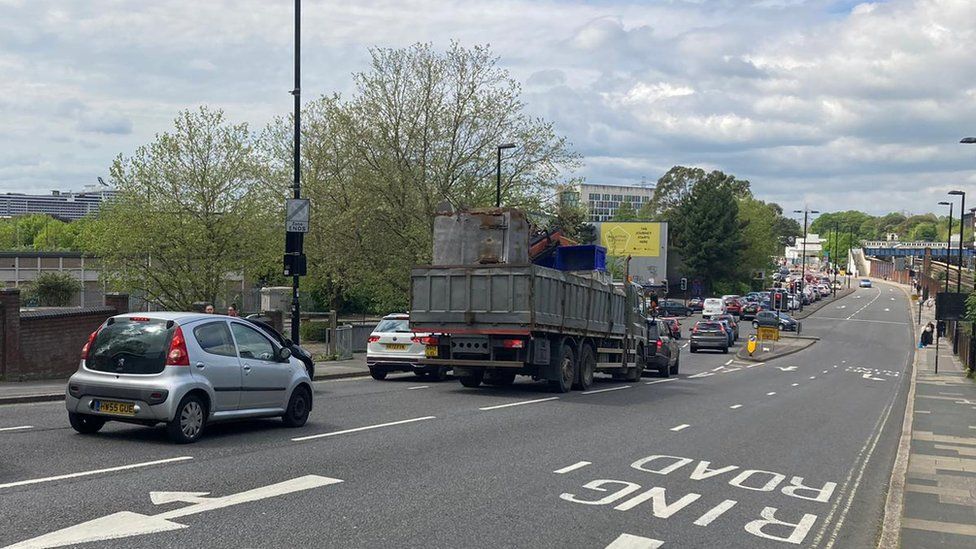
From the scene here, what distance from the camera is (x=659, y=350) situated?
29875 mm

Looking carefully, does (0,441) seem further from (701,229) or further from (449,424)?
(701,229)

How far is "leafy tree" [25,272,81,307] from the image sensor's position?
1949 inches

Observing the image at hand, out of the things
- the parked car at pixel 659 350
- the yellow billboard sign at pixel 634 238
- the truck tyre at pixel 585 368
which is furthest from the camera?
the yellow billboard sign at pixel 634 238

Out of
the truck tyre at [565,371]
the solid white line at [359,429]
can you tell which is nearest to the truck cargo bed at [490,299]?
the truck tyre at [565,371]

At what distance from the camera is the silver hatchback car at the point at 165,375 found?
10.4 m

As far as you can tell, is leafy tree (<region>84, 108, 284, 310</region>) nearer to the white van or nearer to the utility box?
the utility box

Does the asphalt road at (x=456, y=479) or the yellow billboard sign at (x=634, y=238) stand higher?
the yellow billboard sign at (x=634, y=238)

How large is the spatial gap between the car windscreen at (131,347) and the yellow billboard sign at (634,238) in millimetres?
84160

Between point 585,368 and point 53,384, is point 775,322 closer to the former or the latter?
point 585,368

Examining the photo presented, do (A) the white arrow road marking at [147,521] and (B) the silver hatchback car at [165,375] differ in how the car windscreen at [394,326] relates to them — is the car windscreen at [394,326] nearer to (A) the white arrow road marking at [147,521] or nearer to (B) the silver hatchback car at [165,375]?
(B) the silver hatchback car at [165,375]

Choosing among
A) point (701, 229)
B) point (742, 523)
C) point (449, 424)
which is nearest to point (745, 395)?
point (449, 424)

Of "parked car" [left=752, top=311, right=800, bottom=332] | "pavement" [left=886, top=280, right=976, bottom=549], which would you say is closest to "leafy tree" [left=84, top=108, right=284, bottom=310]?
"pavement" [left=886, top=280, right=976, bottom=549]

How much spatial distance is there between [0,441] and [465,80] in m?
31.6

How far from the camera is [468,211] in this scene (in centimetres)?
2019
